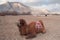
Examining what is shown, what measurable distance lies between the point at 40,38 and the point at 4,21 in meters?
0.60

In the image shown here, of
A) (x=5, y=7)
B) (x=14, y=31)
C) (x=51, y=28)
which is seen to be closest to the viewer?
(x=14, y=31)

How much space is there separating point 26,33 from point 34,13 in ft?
2.57

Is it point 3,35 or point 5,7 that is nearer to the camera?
point 3,35

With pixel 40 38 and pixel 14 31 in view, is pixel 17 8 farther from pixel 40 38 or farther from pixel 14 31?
pixel 40 38

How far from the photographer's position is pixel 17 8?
2.12 meters

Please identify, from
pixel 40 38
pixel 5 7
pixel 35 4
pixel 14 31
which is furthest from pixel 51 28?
pixel 5 7

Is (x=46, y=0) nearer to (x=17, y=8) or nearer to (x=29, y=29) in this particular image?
(x=17, y=8)

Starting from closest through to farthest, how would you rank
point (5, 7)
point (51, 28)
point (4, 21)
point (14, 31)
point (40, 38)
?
point (40, 38), point (14, 31), point (51, 28), point (4, 21), point (5, 7)

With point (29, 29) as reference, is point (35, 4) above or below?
above

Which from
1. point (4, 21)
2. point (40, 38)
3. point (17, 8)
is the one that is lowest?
point (40, 38)

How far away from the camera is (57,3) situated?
2137mm

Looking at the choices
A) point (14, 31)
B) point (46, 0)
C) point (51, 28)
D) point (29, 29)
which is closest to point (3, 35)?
point (14, 31)

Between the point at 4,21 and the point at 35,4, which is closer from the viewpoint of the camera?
the point at 4,21

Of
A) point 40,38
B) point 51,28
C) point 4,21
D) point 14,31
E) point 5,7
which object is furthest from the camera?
point 5,7
